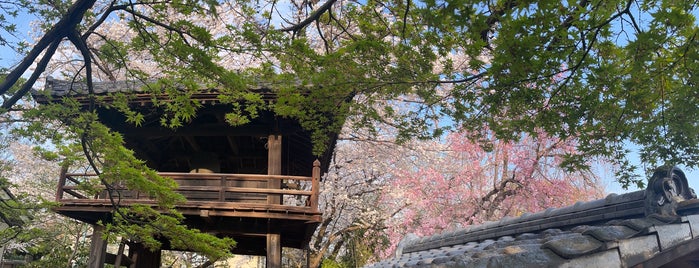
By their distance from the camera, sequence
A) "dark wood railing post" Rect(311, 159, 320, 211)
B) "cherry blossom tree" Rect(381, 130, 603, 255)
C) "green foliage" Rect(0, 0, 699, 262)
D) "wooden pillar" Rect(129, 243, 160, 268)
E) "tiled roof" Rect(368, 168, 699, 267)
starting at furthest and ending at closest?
"cherry blossom tree" Rect(381, 130, 603, 255) < "wooden pillar" Rect(129, 243, 160, 268) < "dark wood railing post" Rect(311, 159, 320, 211) < "green foliage" Rect(0, 0, 699, 262) < "tiled roof" Rect(368, 168, 699, 267)

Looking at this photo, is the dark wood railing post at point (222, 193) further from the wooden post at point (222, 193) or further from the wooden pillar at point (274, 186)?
the wooden pillar at point (274, 186)

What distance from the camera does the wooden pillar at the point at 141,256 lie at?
1080cm

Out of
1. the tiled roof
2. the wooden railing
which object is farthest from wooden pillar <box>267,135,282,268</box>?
the tiled roof

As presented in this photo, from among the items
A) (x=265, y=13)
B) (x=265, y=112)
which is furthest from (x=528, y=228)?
(x=265, y=112)

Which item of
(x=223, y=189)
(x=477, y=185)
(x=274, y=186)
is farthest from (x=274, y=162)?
(x=477, y=185)

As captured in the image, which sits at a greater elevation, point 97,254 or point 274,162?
point 274,162

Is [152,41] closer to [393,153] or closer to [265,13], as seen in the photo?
[265,13]

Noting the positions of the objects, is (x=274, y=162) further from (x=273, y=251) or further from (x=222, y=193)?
(x=273, y=251)

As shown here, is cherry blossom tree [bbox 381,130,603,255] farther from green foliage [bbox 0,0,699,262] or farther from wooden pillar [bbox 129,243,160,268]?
green foliage [bbox 0,0,699,262]

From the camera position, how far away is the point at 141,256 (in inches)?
431

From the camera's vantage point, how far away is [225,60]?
15.7 m

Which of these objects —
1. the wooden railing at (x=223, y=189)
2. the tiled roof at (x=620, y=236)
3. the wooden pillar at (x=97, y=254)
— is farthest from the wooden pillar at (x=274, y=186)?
the tiled roof at (x=620, y=236)

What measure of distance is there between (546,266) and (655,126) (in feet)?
8.30

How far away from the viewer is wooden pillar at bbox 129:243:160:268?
10805 millimetres
